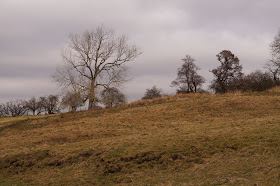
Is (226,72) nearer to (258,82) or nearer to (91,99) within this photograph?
(258,82)

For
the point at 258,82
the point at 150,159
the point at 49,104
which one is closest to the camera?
the point at 150,159

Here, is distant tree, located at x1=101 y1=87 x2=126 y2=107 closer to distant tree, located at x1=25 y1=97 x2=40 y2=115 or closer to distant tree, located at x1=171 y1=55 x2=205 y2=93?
distant tree, located at x1=171 y1=55 x2=205 y2=93

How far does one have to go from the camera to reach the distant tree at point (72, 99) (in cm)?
3584

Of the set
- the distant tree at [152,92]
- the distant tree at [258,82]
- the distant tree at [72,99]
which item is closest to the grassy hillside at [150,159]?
the distant tree at [72,99]

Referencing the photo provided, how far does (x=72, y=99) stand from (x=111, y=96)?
18.3 ft

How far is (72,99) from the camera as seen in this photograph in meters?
36.0

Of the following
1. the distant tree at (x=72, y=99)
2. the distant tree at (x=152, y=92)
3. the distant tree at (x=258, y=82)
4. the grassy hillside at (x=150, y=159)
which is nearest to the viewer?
the grassy hillside at (x=150, y=159)

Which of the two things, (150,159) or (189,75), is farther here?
(189,75)

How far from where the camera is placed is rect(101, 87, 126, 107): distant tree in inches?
1454

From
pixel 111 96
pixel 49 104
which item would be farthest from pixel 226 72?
pixel 49 104

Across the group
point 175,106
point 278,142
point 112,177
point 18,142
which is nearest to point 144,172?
point 112,177

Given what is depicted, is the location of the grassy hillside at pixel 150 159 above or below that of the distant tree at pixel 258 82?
below

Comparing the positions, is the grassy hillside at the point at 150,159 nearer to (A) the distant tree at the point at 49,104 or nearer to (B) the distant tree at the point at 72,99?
(B) the distant tree at the point at 72,99

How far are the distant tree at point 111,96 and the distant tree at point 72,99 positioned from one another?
10.8 feet
